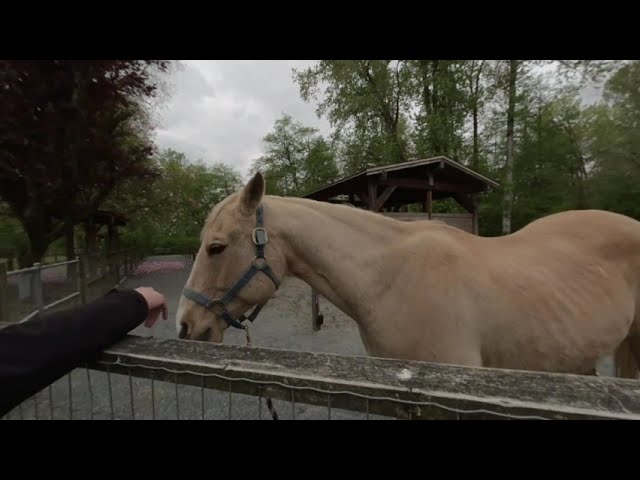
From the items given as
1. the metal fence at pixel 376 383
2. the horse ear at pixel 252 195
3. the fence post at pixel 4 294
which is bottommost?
the fence post at pixel 4 294

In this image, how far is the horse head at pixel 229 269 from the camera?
1.81m

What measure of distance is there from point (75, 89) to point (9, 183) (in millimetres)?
2593

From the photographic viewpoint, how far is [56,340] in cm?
80

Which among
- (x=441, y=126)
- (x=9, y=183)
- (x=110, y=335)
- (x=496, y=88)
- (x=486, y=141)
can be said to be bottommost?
(x=110, y=335)

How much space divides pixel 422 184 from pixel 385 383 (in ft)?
23.2

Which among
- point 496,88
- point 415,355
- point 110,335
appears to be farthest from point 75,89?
point 496,88

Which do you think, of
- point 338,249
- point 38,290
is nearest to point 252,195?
point 338,249

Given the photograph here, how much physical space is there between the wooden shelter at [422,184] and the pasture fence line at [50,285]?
19.1 feet

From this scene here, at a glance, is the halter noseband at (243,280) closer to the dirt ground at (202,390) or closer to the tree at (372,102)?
the dirt ground at (202,390)

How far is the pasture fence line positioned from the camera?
3.63 m

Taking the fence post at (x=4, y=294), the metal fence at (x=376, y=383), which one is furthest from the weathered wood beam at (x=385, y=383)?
the fence post at (x=4, y=294)

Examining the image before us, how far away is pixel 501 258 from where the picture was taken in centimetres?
199

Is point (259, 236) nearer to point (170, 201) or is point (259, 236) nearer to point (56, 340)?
point (56, 340)

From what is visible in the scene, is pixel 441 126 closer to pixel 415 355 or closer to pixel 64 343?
pixel 415 355
